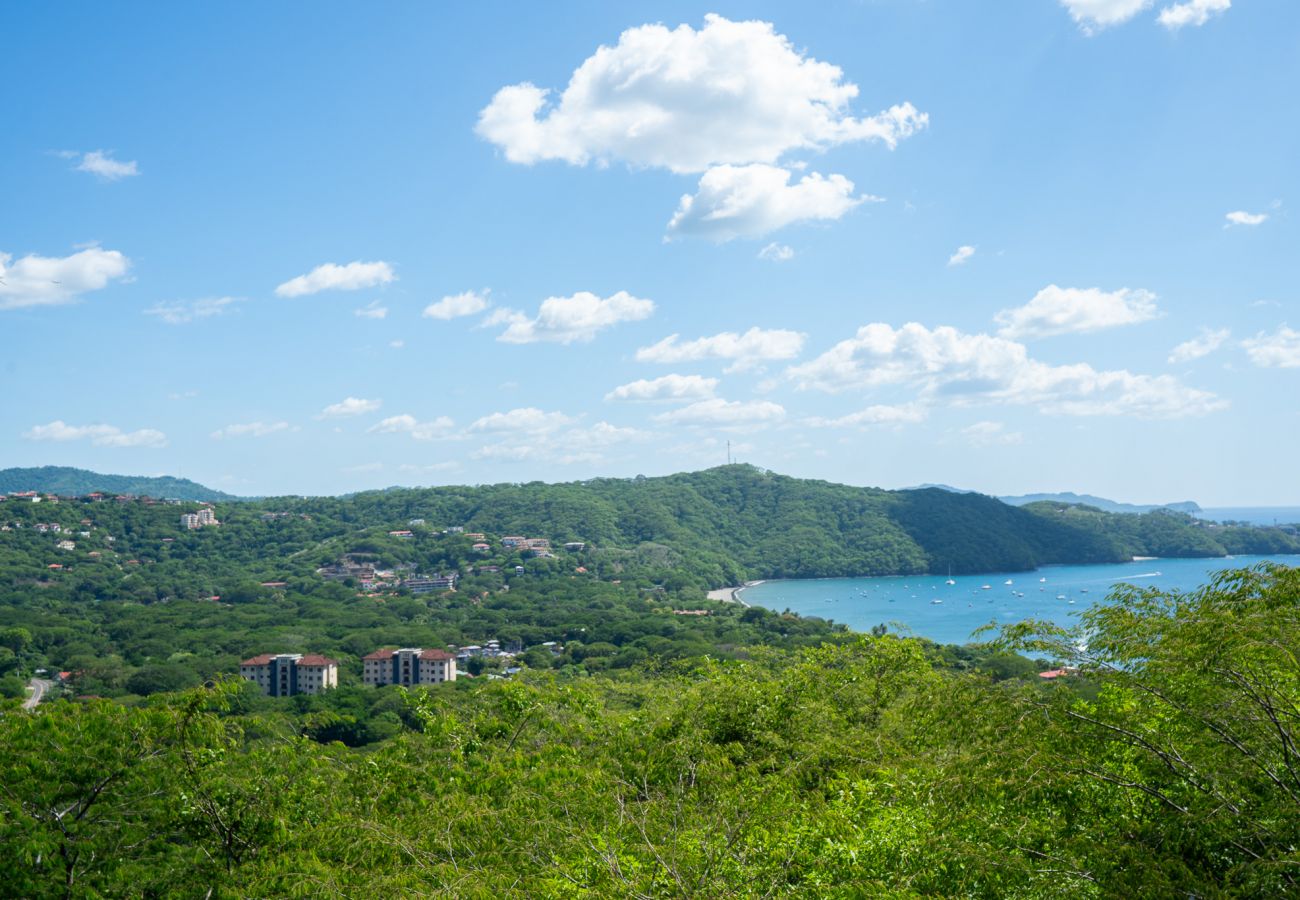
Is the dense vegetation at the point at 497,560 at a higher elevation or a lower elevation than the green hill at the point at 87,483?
lower

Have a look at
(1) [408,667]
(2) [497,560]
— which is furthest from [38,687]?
(2) [497,560]

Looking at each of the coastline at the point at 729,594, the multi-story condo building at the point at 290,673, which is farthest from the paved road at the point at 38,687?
the coastline at the point at 729,594

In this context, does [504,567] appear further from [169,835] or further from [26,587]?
[169,835]

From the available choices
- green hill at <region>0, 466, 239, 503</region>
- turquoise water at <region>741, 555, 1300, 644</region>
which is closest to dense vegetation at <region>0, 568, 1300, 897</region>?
turquoise water at <region>741, 555, 1300, 644</region>

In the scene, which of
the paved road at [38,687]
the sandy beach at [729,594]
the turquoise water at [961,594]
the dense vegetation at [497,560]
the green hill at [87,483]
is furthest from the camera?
the green hill at [87,483]

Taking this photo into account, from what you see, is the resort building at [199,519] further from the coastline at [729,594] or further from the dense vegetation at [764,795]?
the dense vegetation at [764,795]

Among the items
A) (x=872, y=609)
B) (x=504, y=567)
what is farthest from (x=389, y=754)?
(x=504, y=567)
